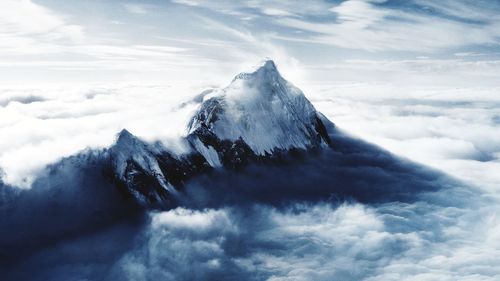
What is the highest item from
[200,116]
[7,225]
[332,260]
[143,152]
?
[200,116]

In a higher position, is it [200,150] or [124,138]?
[124,138]

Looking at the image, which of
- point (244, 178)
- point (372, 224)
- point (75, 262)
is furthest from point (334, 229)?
point (75, 262)

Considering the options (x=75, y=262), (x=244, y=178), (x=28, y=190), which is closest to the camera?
(x=75, y=262)

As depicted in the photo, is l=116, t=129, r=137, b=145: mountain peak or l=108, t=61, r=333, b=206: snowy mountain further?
l=108, t=61, r=333, b=206: snowy mountain

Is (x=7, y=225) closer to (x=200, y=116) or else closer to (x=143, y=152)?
(x=143, y=152)

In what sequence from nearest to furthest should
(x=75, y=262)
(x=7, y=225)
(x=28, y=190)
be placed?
(x=75, y=262), (x=7, y=225), (x=28, y=190)

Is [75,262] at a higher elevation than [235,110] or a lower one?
lower

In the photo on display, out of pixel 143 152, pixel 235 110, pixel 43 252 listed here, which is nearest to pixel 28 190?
pixel 43 252

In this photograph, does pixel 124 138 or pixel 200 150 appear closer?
pixel 124 138

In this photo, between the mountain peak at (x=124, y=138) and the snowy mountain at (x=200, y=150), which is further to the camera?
the snowy mountain at (x=200, y=150)

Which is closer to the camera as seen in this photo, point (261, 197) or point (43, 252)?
point (43, 252)
